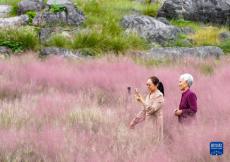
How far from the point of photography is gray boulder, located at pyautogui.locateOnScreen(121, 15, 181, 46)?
1806 centimetres

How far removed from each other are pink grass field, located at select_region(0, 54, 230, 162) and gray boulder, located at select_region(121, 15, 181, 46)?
388cm

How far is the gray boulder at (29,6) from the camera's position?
781 inches

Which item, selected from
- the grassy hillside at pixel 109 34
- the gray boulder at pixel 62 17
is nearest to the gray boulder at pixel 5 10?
the grassy hillside at pixel 109 34

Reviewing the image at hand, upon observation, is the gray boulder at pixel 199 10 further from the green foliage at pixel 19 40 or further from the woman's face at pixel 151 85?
the woman's face at pixel 151 85

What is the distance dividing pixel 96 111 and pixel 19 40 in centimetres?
810

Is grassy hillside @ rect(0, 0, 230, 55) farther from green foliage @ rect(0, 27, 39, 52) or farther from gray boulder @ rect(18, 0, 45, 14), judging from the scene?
gray boulder @ rect(18, 0, 45, 14)

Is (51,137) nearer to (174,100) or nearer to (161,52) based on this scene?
(174,100)

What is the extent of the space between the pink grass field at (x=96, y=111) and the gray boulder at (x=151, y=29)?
3.88 meters

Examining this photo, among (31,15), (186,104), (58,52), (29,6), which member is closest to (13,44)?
(58,52)

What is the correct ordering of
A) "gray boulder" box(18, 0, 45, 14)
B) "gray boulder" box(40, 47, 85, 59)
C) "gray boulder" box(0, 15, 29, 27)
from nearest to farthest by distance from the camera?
1. "gray boulder" box(40, 47, 85, 59)
2. "gray boulder" box(0, 15, 29, 27)
3. "gray boulder" box(18, 0, 45, 14)

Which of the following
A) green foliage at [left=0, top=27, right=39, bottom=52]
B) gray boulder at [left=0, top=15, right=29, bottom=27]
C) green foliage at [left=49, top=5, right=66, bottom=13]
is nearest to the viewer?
green foliage at [left=0, top=27, right=39, bottom=52]

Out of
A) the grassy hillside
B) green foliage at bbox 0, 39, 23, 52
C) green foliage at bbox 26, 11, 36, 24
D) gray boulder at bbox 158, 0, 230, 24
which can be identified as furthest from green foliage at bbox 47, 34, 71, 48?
gray boulder at bbox 158, 0, 230, 24

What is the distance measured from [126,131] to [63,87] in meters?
4.19

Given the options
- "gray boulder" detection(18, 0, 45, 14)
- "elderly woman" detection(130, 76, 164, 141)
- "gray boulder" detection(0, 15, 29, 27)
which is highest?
"elderly woman" detection(130, 76, 164, 141)
